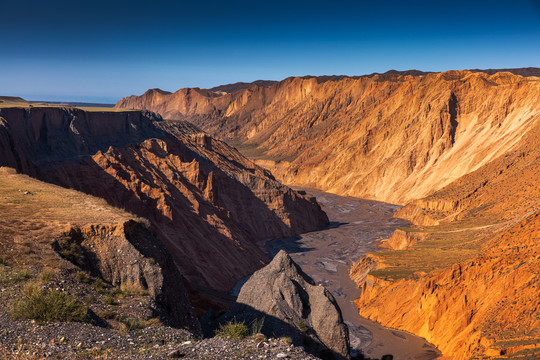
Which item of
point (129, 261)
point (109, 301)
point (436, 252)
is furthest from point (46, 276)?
point (436, 252)

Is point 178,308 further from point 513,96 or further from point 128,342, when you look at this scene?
point 513,96

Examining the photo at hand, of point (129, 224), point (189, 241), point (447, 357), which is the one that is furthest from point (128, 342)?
point (189, 241)

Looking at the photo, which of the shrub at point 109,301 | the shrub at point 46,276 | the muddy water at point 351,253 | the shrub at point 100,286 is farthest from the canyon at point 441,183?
the shrub at point 46,276

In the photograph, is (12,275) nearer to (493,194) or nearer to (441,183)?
(493,194)

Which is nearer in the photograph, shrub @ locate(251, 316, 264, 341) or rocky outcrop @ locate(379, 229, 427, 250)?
shrub @ locate(251, 316, 264, 341)

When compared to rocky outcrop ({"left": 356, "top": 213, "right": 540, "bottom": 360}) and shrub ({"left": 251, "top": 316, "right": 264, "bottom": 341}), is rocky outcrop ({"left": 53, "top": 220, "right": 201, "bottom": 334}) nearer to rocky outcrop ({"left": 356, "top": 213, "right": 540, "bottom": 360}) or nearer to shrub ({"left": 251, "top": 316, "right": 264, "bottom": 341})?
shrub ({"left": 251, "top": 316, "right": 264, "bottom": 341})

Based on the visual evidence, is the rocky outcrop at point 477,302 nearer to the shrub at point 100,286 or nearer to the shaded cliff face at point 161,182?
the shaded cliff face at point 161,182

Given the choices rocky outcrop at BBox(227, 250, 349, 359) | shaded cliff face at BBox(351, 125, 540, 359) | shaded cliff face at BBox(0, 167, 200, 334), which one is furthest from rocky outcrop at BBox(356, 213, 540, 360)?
shaded cliff face at BBox(0, 167, 200, 334)
